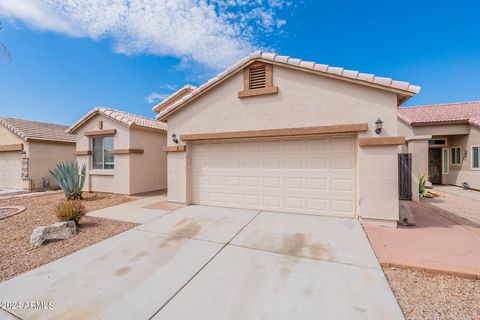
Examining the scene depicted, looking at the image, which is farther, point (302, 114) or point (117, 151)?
point (117, 151)

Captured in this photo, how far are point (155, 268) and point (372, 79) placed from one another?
6466 millimetres

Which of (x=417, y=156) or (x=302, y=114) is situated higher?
(x=302, y=114)

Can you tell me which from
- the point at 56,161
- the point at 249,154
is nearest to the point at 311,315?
the point at 249,154

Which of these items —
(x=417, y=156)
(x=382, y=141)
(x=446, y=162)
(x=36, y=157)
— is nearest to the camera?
(x=382, y=141)

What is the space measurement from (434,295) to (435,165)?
16.4 meters

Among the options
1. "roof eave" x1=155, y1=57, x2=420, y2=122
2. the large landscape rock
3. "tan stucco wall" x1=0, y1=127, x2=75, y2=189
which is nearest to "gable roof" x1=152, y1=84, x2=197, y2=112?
"roof eave" x1=155, y1=57, x2=420, y2=122

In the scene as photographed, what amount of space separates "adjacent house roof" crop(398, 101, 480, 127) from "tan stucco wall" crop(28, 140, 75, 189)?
845 inches

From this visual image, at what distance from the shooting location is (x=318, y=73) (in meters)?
5.80

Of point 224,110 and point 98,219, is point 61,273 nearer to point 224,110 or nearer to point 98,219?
point 98,219

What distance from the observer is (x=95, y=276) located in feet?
10.5

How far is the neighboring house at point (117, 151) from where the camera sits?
954cm

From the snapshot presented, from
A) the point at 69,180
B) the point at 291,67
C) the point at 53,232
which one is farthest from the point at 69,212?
the point at 291,67

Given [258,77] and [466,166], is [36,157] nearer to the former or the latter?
[258,77]

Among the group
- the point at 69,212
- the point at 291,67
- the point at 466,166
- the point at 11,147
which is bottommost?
the point at 69,212
